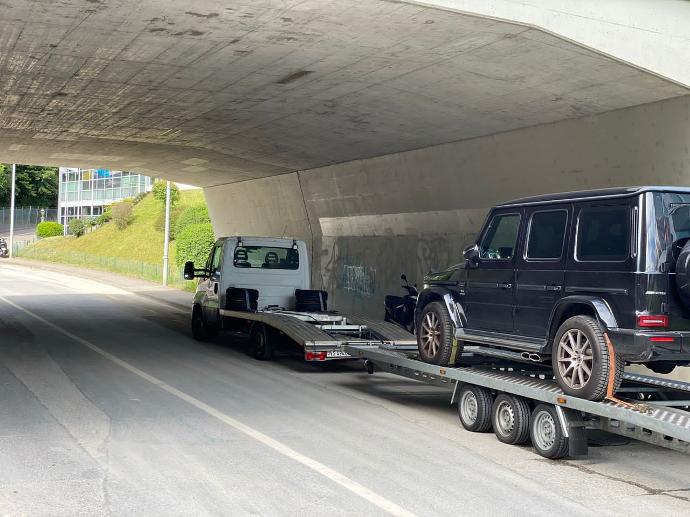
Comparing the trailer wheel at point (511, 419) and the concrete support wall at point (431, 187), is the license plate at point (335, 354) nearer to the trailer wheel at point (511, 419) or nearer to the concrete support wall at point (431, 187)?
the trailer wheel at point (511, 419)

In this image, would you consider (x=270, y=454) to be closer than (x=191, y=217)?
Yes

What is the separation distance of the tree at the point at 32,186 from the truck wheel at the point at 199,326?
76898 mm

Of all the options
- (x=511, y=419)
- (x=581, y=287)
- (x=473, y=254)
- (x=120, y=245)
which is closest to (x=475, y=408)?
(x=511, y=419)

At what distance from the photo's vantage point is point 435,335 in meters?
10.9

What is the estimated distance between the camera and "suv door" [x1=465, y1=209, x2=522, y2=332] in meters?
9.83

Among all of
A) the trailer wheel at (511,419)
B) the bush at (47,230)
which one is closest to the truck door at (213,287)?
the trailer wheel at (511,419)

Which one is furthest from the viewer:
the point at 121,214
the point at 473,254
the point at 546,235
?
the point at 121,214

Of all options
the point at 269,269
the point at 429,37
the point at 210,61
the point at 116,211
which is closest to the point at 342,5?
the point at 429,37

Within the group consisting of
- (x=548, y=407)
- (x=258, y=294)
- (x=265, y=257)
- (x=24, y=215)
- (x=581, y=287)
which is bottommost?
(x=548, y=407)

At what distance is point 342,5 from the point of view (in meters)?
10.8

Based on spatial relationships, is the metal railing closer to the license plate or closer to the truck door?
the truck door

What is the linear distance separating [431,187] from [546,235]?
33.8 ft

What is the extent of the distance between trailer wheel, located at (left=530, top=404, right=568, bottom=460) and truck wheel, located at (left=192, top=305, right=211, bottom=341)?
10983 millimetres

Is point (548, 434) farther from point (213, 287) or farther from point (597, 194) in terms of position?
point (213, 287)
